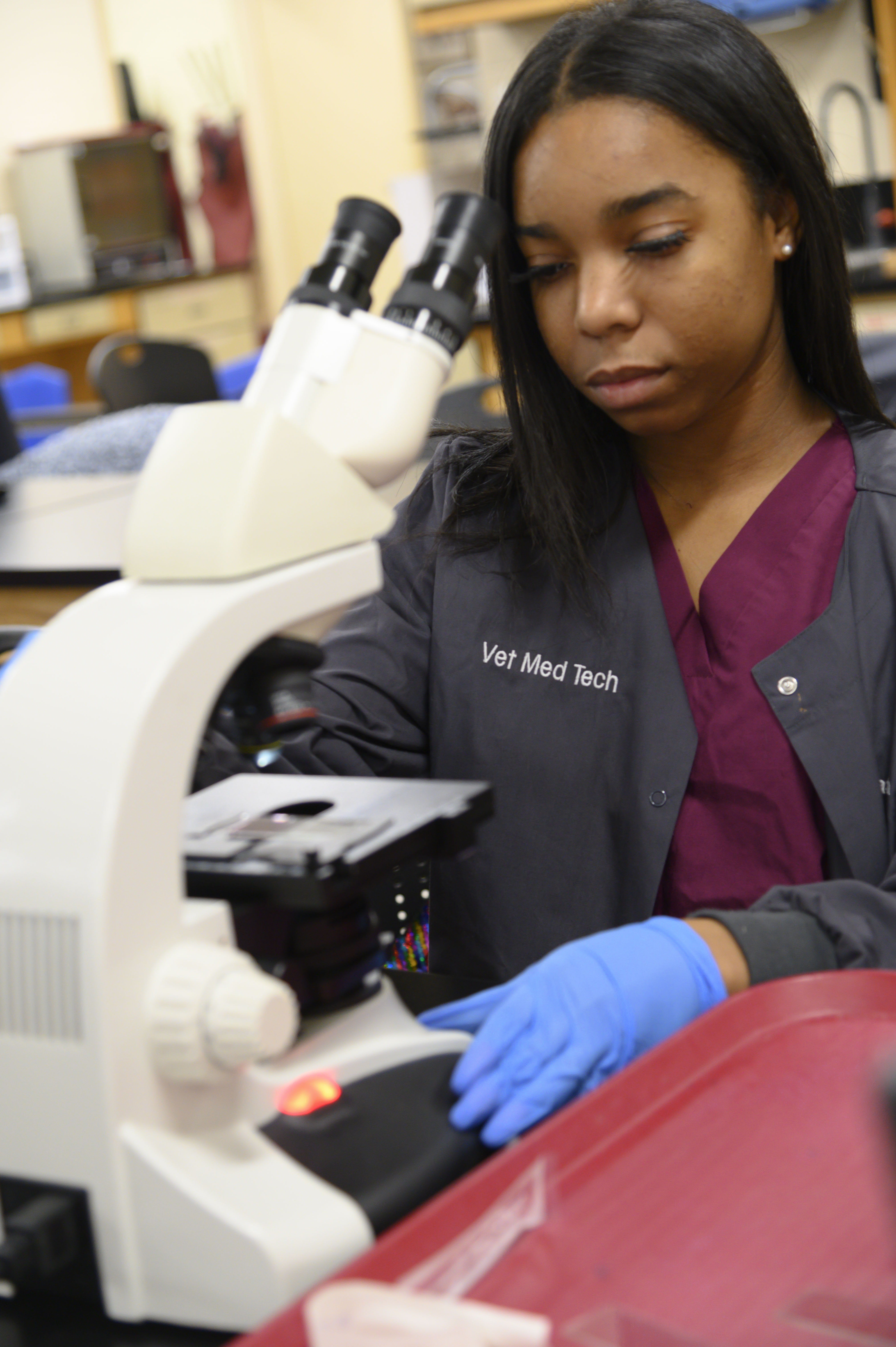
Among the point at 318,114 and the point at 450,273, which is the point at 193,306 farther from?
the point at 450,273

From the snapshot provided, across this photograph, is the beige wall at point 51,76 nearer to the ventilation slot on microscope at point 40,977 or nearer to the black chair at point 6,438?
the black chair at point 6,438

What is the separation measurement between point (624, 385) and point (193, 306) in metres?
6.42

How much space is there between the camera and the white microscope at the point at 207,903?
0.62 meters

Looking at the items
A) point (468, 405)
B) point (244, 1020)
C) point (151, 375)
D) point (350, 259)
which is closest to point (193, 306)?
point (151, 375)

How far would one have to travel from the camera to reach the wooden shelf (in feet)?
15.8

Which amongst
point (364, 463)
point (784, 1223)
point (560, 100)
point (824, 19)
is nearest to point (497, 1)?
point (824, 19)

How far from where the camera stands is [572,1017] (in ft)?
2.56

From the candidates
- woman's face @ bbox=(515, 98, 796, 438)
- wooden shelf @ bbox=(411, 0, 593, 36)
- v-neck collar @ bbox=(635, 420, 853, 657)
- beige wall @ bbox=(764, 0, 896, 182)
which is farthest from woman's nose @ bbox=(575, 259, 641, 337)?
wooden shelf @ bbox=(411, 0, 593, 36)

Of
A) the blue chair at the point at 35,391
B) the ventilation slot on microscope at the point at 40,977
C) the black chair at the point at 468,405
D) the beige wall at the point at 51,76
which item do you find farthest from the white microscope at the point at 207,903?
the beige wall at the point at 51,76

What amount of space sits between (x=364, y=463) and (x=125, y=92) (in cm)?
731

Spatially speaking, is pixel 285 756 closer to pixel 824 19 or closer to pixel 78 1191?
pixel 78 1191

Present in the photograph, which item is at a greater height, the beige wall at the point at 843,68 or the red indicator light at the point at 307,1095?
the beige wall at the point at 843,68

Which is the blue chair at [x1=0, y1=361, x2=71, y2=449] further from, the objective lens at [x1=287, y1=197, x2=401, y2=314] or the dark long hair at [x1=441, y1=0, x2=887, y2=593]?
the objective lens at [x1=287, y1=197, x2=401, y2=314]

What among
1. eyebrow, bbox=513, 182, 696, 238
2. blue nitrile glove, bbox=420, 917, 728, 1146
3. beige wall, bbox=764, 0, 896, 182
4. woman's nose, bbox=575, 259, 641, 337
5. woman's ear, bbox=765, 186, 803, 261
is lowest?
blue nitrile glove, bbox=420, 917, 728, 1146
